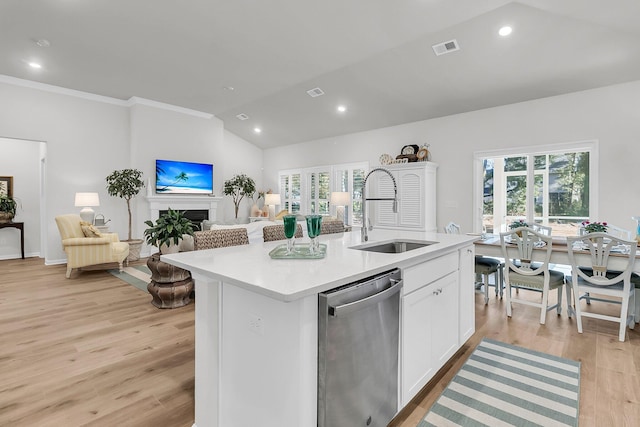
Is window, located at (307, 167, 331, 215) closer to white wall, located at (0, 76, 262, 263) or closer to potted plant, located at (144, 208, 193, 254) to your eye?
white wall, located at (0, 76, 262, 263)

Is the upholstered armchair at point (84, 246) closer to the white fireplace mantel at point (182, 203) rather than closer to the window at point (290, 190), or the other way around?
the white fireplace mantel at point (182, 203)

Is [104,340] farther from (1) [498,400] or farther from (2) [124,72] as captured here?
(2) [124,72]

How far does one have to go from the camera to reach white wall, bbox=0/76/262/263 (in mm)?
5730

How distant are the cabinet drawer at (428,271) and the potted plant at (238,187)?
677 cm

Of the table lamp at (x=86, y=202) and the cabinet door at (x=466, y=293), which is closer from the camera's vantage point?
the cabinet door at (x=466, y=293)

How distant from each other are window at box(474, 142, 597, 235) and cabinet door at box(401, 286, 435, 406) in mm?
4314

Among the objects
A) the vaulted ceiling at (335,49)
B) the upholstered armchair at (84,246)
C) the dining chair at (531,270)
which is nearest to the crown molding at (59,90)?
the vaulted ceiling at (335,49)

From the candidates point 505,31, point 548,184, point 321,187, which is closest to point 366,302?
point 505,31

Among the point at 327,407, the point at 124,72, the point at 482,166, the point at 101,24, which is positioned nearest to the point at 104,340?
the point at 327,407

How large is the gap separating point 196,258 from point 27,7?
4.54 metres

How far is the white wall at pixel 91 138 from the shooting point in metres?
5.73

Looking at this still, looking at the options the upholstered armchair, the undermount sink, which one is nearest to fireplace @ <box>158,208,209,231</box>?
the upholstered armchair

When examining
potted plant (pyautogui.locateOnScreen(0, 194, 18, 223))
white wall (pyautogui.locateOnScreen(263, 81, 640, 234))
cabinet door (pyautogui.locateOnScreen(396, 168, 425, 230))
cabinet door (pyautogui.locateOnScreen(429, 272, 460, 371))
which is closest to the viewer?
cabinet door (pyautogui.locateOnScreen(429, 272, 460, 371))

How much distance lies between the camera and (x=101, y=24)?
417cm
